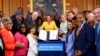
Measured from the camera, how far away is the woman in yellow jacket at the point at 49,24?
9.62 metres

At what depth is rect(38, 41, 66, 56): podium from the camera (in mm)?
7570

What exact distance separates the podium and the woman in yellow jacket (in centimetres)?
195

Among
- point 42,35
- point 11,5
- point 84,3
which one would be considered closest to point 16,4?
point 11,5

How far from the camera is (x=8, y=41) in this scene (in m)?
6.53

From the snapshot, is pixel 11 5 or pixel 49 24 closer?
pixel 49 24

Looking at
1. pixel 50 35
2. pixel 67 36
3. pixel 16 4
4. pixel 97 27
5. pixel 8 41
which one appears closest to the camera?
pixel 97 27

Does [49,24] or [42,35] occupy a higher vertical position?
[49,24]

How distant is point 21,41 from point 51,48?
782 mm

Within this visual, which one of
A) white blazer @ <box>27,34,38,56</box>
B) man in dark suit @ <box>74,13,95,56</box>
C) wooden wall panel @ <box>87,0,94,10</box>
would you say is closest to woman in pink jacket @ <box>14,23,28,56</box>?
white blazer @ <box>27,34,38,56</box>

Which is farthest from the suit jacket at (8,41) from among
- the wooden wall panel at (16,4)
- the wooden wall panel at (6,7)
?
the wooden wall panel at (16,4)

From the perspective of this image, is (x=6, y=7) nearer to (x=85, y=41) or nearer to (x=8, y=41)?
(x=8, y=41)

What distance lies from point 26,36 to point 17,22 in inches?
44.5

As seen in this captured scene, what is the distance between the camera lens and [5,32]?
21.3 ft

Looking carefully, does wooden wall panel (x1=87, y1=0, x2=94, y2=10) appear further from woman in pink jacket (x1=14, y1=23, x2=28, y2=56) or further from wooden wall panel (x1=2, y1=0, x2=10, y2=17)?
woman in pink jacket (x1=14, y1=23, x2=28, y2=56)
